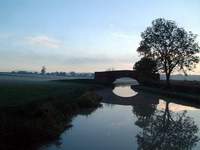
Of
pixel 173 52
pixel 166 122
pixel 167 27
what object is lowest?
pixel 166 122

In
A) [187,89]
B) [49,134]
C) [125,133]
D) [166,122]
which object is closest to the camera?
[49,134]

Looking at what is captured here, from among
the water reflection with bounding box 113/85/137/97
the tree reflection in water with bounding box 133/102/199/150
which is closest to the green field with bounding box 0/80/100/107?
the tree reflection in water with bounding box 133/102/199/150

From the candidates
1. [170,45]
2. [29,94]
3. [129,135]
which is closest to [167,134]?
[129,135]

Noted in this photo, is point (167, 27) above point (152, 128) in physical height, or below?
above

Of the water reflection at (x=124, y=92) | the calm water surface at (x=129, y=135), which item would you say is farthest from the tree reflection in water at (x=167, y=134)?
the water reflection at (x=124, y=92)

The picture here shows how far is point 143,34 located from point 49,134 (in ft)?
197

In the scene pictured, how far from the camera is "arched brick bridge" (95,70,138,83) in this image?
116787 mm

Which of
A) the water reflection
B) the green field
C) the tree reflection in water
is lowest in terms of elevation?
the water reflection

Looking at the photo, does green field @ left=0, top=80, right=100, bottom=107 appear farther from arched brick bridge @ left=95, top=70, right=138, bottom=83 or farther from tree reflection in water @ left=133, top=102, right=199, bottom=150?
arched brick bridge @ left=95, top=70, right=138, bottom=83

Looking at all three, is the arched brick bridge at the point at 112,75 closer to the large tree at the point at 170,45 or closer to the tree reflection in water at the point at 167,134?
the large tree at the point at 170,45

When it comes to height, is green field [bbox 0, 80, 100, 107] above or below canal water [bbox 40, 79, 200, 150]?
above

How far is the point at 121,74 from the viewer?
12006cm

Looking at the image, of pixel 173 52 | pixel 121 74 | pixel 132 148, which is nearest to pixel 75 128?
pixel 132 148

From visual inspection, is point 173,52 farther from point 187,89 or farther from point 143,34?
point 187,89
